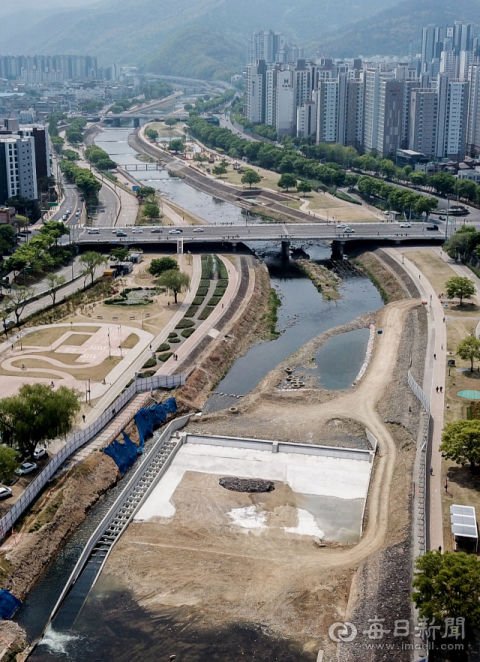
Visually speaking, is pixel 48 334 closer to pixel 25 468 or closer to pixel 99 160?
pixel 25 468

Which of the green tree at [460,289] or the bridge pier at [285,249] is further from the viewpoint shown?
the bridge pier at [285,249]

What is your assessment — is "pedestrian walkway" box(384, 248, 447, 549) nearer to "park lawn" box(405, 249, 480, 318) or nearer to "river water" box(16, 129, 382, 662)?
"park lawn" box(405, 249, 480, 318)

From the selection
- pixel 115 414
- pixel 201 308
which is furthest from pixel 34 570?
pixel 201 308

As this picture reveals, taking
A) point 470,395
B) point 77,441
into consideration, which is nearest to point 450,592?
point 470,395

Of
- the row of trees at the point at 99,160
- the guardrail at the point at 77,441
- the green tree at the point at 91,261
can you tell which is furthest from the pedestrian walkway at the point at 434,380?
the row of trees at the point at 99,160

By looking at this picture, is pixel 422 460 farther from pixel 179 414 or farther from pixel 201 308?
pixel 201 308

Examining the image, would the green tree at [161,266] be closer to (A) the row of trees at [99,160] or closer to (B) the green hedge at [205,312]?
(B) the green hedge at [205,312]
